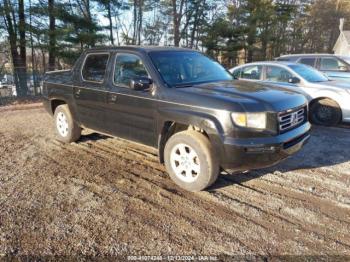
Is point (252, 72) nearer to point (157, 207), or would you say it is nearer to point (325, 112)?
point (325, 112)

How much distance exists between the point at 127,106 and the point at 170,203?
164cm

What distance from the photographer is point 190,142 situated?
3980 mm

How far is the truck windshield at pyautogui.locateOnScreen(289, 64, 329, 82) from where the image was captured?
7957 mm

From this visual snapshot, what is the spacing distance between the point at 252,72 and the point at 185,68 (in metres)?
4.42

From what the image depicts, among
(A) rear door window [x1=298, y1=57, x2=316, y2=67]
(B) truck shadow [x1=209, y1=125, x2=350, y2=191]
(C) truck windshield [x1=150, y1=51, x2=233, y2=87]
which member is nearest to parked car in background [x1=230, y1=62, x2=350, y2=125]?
(B) truck shadow [x1=209, y1=125, x2=350, y2=191]

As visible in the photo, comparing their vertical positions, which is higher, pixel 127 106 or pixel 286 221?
pixel 127 106

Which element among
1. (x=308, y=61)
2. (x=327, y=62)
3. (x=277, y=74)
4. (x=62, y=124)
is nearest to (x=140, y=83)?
(x=62, y=124)

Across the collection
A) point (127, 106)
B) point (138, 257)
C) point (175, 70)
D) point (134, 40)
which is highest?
point (134, 40)

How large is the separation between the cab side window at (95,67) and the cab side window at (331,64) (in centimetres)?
840

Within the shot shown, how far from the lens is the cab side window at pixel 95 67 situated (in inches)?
203

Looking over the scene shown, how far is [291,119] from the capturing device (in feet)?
13.4

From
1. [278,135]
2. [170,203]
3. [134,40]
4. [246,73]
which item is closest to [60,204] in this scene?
[170,203]

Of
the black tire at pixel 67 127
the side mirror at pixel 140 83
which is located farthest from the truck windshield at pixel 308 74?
the black tire at pixel 67 127

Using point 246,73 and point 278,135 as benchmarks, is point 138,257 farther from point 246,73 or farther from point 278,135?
point 246,73
